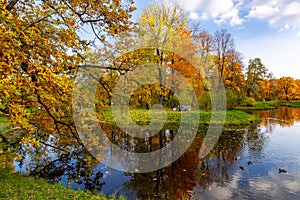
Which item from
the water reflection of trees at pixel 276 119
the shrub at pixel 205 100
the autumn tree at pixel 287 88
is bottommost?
the water reflection of trees at pixel 276 119

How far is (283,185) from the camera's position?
7500 mm

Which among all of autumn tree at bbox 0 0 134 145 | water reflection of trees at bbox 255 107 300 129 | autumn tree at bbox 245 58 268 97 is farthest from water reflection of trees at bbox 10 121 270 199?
autumn tree at bbox 245 58 268 97

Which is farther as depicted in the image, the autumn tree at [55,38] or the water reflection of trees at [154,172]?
the water reflection of trees at [154,172]

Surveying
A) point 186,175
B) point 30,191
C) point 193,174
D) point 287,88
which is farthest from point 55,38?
point 287,88

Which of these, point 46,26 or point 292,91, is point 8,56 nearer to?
point 46,26

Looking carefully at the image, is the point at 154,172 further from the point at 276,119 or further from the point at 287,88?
the point at 287,88

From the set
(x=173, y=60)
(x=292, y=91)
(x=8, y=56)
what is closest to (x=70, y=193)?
(x=8, y=56)

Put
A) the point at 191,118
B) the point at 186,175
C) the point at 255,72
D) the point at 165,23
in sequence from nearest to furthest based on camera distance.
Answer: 1. the point at 186,175
2. the point at 191,118
3. the point at 165,23
4. the point at 255,72

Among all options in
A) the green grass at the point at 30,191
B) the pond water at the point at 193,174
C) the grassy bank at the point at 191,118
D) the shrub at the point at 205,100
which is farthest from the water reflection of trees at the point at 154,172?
the shrub at the point at 205,100

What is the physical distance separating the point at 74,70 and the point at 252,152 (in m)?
10.1

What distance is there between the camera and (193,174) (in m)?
8.40

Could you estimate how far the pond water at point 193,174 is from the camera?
22.7ft

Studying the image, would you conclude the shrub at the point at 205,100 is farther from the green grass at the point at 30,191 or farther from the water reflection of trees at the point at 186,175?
the green grass at the point at 30,191

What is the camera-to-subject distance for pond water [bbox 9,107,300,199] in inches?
273
